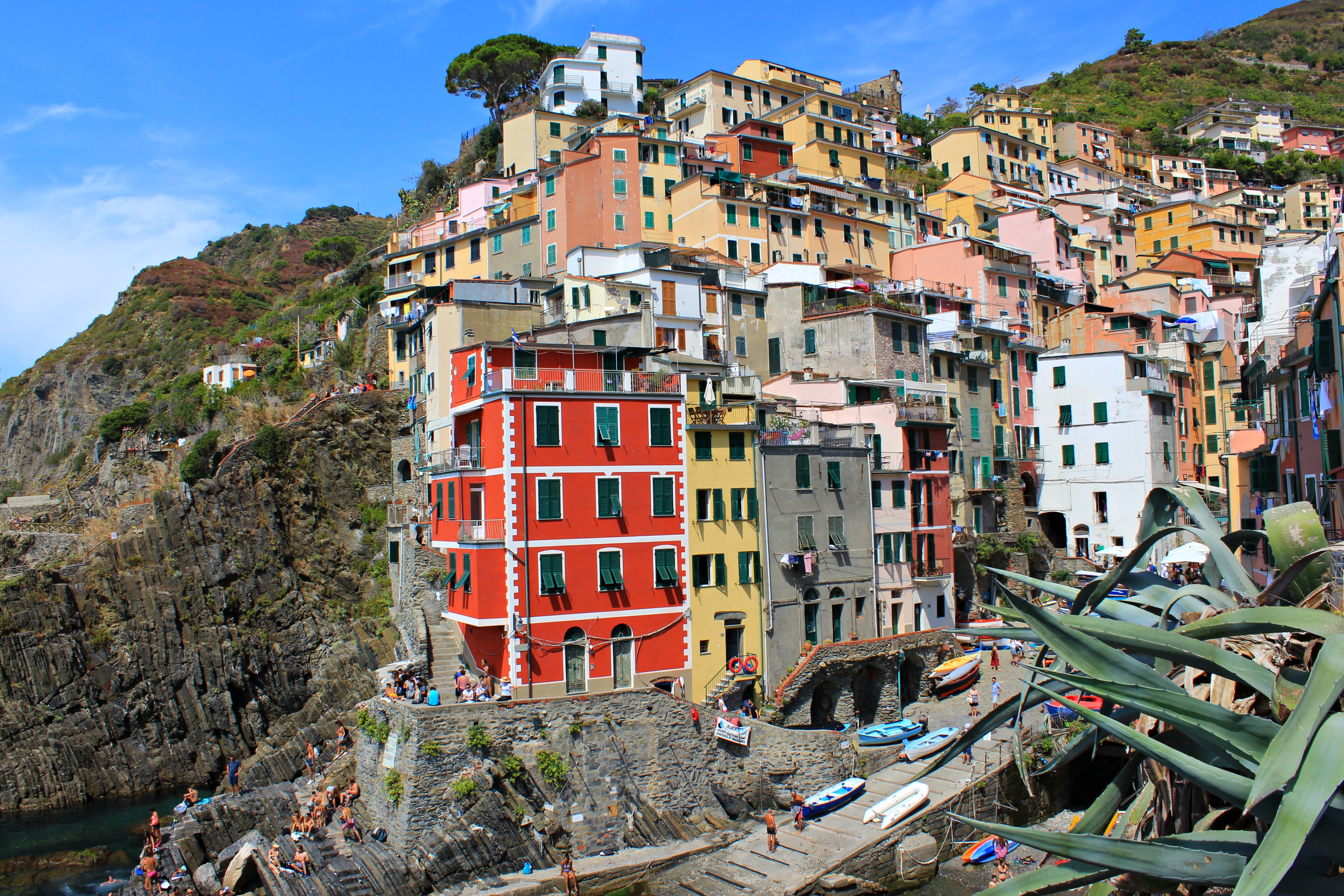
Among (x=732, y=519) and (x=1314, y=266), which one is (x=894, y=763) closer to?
(x=732, y=519)

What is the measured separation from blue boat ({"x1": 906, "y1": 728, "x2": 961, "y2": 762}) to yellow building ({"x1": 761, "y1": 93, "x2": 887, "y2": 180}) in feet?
163

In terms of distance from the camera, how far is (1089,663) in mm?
7484

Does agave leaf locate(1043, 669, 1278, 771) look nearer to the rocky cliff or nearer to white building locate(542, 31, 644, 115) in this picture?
the rocky cliff

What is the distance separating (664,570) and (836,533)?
880 centimetres

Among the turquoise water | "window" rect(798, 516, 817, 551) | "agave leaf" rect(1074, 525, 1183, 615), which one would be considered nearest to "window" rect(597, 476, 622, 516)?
"window" rect(798, 516, 817, 551)

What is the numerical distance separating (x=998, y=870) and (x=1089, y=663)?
85.8 ft

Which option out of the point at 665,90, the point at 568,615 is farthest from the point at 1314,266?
the point at 665,90

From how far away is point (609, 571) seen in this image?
1428 inches

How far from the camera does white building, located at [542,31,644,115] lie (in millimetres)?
86688

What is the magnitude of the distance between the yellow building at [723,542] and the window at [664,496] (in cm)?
64

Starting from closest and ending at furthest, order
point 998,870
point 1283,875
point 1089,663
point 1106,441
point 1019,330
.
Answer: point 1283,875
point 1089,663
point 998,870
point 1106,441
point 1019,330

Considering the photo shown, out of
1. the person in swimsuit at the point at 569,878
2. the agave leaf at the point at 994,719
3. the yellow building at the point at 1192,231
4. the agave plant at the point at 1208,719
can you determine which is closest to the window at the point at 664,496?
the person in swimsuit at the point at 569,878

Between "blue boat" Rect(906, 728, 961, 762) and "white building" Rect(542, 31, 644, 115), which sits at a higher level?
"white building" Rect(542, 31, 644, 115)

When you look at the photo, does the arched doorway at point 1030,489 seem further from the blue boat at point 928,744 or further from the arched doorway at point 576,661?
the arched doorway at point 576,661
